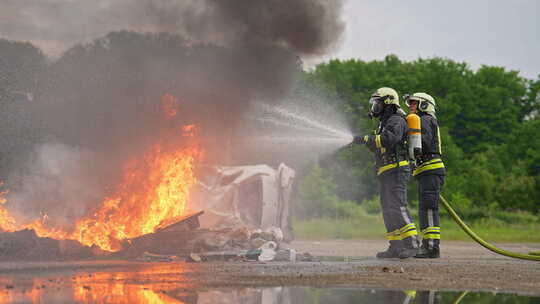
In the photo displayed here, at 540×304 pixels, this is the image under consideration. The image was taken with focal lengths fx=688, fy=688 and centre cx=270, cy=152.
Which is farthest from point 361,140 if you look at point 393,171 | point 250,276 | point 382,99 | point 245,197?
point 245,197

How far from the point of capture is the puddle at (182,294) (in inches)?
249

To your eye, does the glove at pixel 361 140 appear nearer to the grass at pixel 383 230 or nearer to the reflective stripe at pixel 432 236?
the reflective stripe at pixel 432 236

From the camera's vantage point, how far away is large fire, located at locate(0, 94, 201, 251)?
1154 cm

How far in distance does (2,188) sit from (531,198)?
22.5 meters

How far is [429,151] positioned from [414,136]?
0.50 metres

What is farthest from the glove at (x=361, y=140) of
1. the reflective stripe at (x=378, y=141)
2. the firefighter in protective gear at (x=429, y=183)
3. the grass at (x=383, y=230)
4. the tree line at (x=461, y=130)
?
the tree line at (x=461, y=130)

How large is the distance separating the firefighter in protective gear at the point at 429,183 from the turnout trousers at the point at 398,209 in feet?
1.12

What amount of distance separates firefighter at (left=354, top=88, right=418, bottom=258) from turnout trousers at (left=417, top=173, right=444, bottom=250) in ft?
1.11

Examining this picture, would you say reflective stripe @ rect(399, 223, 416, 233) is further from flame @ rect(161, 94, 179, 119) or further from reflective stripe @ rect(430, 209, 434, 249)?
flame @ rect(161, 94, 179, 119)

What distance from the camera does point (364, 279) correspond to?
26.9 ft

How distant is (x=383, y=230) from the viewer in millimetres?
22250

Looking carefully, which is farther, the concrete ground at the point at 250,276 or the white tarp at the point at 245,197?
the white tarp at the point at 245,197

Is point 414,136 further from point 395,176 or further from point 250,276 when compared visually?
point 250,276

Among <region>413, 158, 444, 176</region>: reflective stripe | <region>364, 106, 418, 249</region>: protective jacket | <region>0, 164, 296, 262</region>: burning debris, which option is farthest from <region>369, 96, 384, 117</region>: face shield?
A: <region>0, 164, 296, 262</region>: burning debris
